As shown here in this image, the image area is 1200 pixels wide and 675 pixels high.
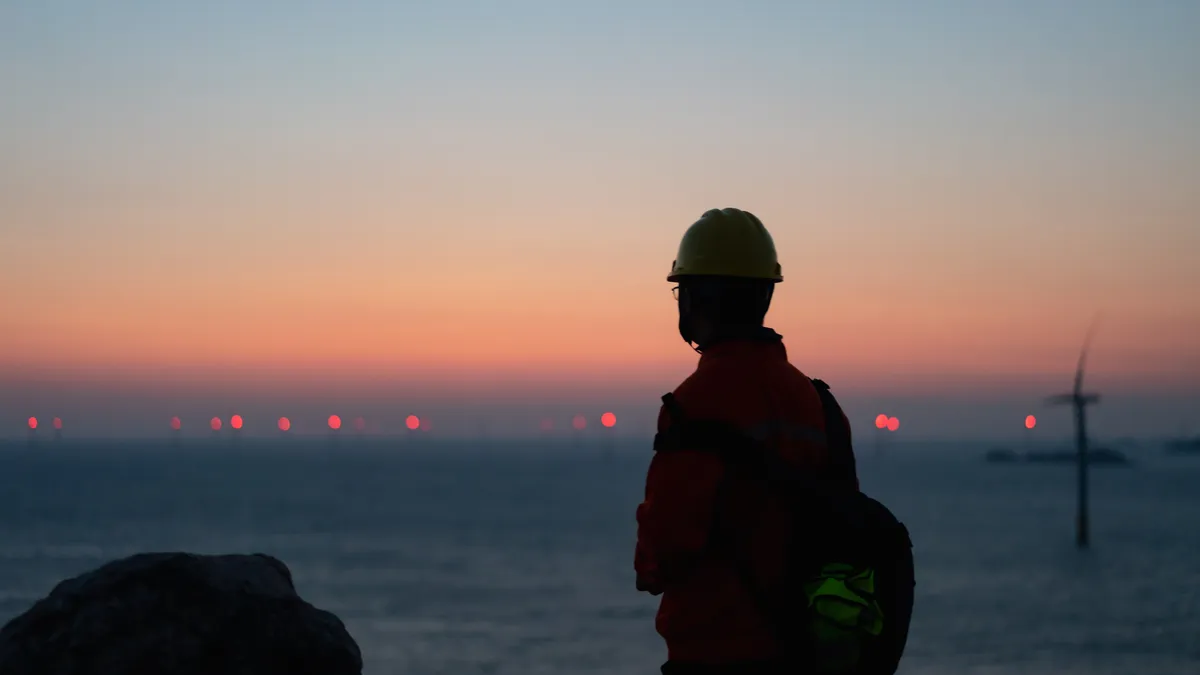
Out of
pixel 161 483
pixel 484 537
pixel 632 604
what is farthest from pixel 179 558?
pixel 161 483

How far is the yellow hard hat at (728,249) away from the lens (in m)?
3.73

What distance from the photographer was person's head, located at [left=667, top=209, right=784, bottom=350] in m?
3.73

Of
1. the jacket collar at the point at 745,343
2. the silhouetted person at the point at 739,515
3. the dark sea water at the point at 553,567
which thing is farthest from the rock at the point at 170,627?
the dark sea water at the point at 553,567

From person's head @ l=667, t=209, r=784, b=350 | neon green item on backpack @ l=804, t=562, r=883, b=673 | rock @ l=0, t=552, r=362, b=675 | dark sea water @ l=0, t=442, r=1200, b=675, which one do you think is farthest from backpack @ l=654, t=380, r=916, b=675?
dark sea water @ l=0, t=442, r=1200, b=675

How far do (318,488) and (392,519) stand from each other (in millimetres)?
54280

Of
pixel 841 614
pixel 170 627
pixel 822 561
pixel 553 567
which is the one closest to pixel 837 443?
pixel 822 561

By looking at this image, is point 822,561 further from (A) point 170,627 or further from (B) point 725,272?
(A) point 170,627

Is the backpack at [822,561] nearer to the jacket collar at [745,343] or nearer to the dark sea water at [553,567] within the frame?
the jacket collar at [745,343]

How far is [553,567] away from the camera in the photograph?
212 ft

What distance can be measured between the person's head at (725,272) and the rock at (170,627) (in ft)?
14.0

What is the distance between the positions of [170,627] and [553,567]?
58.4m

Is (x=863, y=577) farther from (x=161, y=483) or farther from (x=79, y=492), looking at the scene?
(x=161, y=483)

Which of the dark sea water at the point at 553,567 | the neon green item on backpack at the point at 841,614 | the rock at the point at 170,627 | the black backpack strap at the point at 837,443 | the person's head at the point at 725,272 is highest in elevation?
the person's head at the point at 725,272

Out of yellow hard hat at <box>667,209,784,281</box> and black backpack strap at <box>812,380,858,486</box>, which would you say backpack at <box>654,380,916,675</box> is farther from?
yellow hard hat at <box>667,209,784,281</box>
